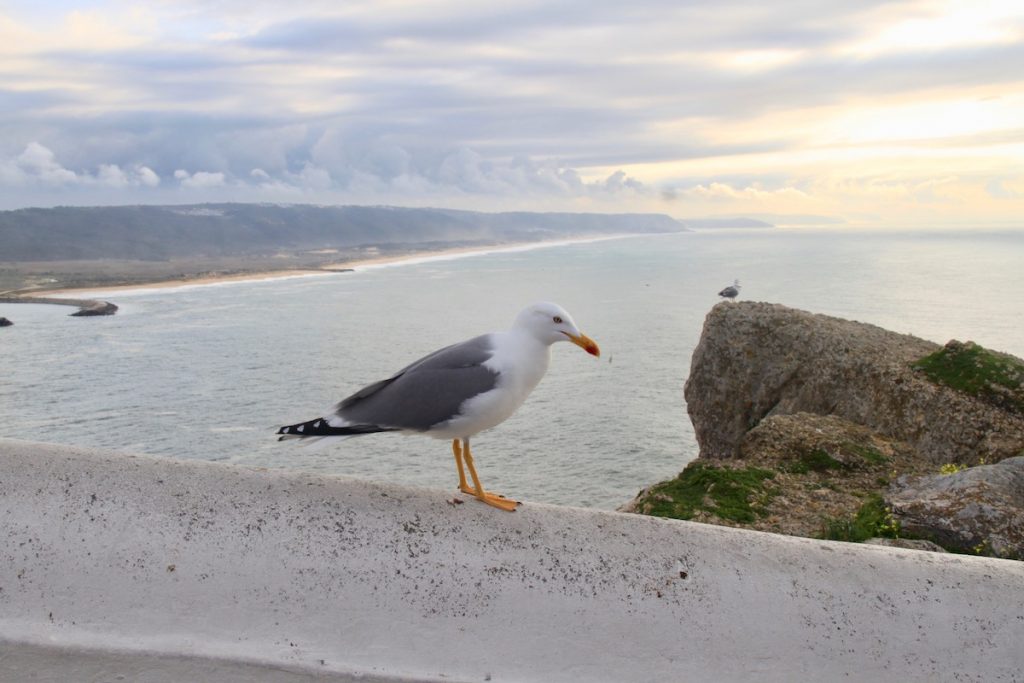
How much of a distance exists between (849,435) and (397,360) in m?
41.1

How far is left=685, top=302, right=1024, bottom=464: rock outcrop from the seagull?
7893 mm

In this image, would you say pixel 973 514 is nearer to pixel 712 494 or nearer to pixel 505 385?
pixel 712 494

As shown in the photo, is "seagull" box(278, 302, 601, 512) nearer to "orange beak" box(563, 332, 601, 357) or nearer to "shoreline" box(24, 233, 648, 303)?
"orange beak" box(563, 332, 601, 357)

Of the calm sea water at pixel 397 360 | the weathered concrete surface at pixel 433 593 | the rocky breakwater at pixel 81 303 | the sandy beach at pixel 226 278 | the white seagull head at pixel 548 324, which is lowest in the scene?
the sandy beach at pixel 226 278

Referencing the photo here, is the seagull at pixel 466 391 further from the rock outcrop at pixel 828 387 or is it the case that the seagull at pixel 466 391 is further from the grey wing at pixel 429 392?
the rock outcrop at pixel 828 387

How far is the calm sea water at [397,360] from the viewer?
30.7 m

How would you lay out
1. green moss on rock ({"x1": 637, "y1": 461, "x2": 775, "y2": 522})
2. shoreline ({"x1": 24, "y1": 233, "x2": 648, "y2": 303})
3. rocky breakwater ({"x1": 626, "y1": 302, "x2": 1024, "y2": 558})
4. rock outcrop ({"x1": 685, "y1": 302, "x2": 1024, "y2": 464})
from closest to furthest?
rocky breakwater ({"x1": 626, "y1": 302, "x2": 1024, "y2": 558})
green moss on rock ({"x1": 637, "y1": 461, "x2": 775, "y2": 522})
rock outcrop ({"x1": 685, "y1": 302, "x2": 1024, "y2": 464})
shoreline ({"x1": 24, "y1": 233, "x2": 648, "y2": 303})

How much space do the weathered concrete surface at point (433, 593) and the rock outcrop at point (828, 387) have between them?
7.76m

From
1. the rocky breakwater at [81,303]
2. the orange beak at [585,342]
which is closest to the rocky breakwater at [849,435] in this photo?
the orange beak at [585,342]

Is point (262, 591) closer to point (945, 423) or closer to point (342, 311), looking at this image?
point (945, 423)

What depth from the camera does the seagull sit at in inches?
240

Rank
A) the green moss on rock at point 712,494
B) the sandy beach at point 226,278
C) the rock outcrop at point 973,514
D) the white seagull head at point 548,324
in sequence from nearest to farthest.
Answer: the white seagull head at point 548,324, the rock outcrop at point 973,514, the green moss on rock at point 712,494, the sandy beach at point 226,278

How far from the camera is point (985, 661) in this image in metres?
5.35

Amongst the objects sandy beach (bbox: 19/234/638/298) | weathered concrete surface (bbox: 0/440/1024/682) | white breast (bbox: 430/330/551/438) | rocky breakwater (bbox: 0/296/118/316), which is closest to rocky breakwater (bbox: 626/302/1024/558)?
weathered concrete surface (bbox: 0/440/1024/682)
